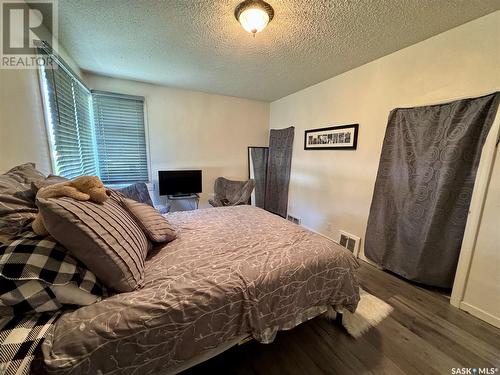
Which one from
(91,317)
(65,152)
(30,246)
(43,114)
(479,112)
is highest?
(479,112)

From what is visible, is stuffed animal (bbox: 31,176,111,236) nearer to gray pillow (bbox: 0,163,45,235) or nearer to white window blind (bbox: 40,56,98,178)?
gray pillow (bbox: 0,163,45,235)

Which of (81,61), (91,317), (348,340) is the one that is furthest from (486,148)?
(81,61)

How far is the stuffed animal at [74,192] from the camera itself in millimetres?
892

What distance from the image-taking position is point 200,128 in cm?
370

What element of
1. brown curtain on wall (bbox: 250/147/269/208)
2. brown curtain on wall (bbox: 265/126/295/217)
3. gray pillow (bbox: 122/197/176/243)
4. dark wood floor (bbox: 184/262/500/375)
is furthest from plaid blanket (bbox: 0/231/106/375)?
brown curtain on wall (bbox: 250/147/269/208)

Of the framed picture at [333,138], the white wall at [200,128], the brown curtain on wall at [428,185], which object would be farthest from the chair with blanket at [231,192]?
the brown curtain on wall at [428,185]

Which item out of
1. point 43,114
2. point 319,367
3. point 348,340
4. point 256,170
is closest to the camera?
point 319,367

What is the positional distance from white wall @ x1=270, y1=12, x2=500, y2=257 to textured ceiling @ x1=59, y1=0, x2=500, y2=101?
5.8 inches

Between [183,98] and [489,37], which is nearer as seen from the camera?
[489,37]

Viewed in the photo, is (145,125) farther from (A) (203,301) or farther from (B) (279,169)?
(A) (203,301)

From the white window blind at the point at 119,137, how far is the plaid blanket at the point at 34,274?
267 cm

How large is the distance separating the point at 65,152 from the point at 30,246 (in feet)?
5.66

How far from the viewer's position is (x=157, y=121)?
11.1ft

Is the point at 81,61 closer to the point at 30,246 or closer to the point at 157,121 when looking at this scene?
the point at 157,121
